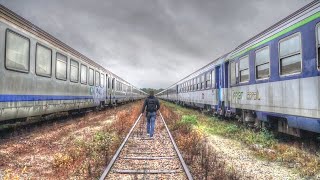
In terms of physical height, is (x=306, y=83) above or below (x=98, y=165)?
above

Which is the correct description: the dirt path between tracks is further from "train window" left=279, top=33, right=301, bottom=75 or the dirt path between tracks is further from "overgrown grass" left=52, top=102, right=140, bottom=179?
"train window" left=279, top=33, right=301, bottom=75

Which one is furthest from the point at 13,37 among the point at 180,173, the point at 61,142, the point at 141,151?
the point at 180,173

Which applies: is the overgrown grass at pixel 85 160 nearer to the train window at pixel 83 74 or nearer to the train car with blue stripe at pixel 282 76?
the train car with blue stripe at pixel 282 76

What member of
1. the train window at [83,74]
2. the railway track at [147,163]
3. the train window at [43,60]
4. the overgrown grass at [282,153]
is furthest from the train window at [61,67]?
the overgrown grass at [282,153]

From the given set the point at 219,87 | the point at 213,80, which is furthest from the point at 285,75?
the point at 213,80

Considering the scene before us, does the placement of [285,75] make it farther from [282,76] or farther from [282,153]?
[282,153]

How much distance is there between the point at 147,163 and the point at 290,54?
4.51 metres

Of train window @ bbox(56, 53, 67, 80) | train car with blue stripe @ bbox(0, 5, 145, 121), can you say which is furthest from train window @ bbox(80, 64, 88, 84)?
train window @ bbox(56, 53, 67, 80)

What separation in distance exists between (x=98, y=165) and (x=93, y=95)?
15835 millimetres

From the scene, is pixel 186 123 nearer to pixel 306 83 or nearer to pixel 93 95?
pixel 306 83

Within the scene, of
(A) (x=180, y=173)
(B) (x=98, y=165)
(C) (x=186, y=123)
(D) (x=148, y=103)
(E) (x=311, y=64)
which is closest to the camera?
(A) (x=180, y=173)

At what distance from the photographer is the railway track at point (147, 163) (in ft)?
20.7

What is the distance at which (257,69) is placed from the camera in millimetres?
11531

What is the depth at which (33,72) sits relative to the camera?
1129 centimetres
